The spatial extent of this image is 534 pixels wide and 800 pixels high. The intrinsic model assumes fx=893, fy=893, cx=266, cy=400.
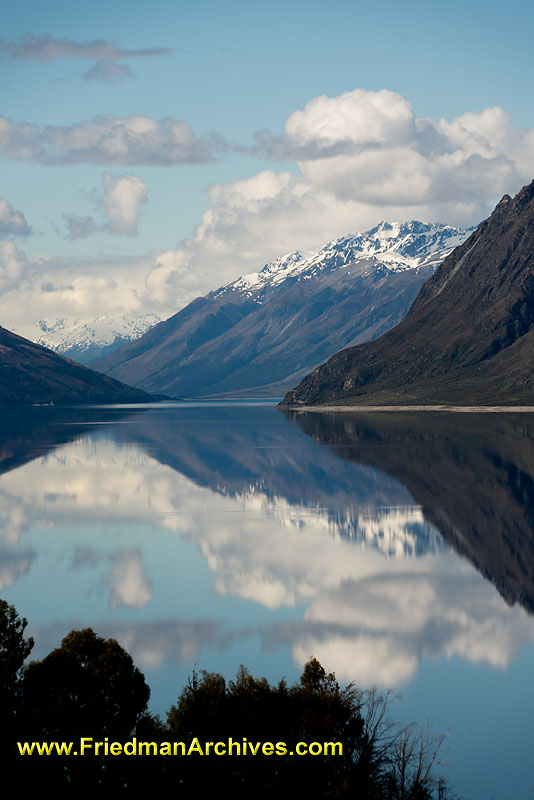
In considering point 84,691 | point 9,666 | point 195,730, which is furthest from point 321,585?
point 9,666

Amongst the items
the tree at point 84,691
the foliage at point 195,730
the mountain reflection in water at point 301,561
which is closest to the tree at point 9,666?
the foliage at point 195,730

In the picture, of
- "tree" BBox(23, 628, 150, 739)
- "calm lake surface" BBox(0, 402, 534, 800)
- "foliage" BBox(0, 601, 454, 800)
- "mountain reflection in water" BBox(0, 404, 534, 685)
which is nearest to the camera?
"foliage" BBox(0, 601, 454, 800)

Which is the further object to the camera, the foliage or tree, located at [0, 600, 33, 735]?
tree, located at [0, 600, 33, 735]

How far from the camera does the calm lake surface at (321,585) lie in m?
63.7

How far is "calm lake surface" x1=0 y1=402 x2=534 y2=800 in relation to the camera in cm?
6372

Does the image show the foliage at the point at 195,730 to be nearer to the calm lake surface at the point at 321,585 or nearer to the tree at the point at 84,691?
the tree at the point at 84,691

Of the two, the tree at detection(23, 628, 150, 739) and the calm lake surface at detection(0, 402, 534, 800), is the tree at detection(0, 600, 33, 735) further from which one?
the calm lake surface at detection(0, 402, 534, 800)

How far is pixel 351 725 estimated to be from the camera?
46.6 metres

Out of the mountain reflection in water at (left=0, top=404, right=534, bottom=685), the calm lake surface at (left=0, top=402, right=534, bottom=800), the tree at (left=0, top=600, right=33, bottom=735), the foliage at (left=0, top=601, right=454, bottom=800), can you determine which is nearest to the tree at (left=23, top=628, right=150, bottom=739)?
the foliage at (left=0, top=601, right=454, bottom=800)

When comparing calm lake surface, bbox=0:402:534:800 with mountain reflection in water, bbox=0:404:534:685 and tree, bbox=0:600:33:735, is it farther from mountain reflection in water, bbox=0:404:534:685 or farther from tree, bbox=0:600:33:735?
tree, bbox=0:600:33:735

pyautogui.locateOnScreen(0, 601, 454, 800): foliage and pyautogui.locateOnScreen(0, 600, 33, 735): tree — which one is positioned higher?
pyautogui.locateOnScreen(0, 600, 33, 735): tree

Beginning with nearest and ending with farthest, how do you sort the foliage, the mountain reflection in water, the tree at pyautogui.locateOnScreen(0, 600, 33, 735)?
the foliage
the tree at pyautogui.locateOnScreen(0, 600, 33, 735)
the mountain reflection in water

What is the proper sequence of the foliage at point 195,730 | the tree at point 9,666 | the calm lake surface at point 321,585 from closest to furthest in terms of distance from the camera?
1. the foliage at point 195,730
2. the tree at point 9,666
3. the calm lake surface at point 321,585

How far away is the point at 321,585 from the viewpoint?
94.1m
